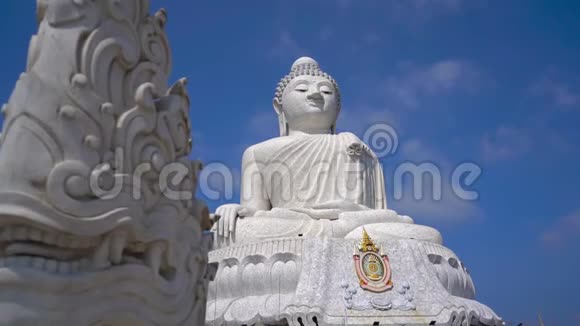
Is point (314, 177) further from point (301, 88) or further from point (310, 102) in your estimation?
point (301, 88)

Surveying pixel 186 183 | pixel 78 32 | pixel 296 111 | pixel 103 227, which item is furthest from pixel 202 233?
pixel 296 111

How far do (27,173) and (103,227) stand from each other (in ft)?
1.09

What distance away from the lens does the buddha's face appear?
838cm

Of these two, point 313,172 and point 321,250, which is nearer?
point 321,250

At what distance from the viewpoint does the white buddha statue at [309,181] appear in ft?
20.9

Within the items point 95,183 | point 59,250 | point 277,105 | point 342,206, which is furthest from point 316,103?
point 59,250

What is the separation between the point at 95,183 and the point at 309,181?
18.7 ft

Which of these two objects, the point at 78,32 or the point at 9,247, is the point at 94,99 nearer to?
the point at 78,32

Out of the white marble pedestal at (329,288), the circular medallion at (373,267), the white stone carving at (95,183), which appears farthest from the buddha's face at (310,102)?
the white stone carving at (95,183)

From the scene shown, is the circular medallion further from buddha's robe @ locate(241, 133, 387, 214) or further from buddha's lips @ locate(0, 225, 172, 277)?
buddha's lips @ locate(0, 225, 172, 277)

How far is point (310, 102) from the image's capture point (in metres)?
8.37

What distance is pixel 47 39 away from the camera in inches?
87.7

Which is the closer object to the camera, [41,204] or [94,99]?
[41,204]

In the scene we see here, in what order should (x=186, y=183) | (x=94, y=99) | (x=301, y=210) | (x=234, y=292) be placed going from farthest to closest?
1. (x=301, y=210)
2. (x=234, y=292)
3. (x=186, y=183)
4. (x=94, y=99)
